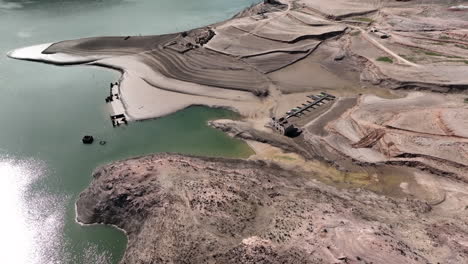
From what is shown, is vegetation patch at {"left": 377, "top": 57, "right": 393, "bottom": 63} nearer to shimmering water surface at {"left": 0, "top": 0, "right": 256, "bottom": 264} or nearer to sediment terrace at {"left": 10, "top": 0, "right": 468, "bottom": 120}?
sediment terrace at {"left": 10, "top": 0, "right": 468, "bottom": 120}

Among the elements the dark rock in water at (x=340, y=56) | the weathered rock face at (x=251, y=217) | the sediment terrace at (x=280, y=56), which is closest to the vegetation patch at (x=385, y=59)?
the sediment terrace at (x=280, y=56)

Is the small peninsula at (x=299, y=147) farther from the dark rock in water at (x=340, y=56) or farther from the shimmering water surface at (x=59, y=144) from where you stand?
the shimmering water surface at (x=59, y=144)

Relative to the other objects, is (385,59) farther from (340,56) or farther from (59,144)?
(59,144)

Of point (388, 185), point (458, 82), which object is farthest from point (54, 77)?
point (458, 82)

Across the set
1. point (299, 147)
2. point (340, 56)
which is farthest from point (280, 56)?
point (299, 147)

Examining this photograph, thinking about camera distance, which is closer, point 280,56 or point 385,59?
point 385,59

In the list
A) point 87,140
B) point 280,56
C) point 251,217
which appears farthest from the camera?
point 280,56

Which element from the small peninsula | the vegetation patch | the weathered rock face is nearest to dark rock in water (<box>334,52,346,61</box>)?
the small peninsula
